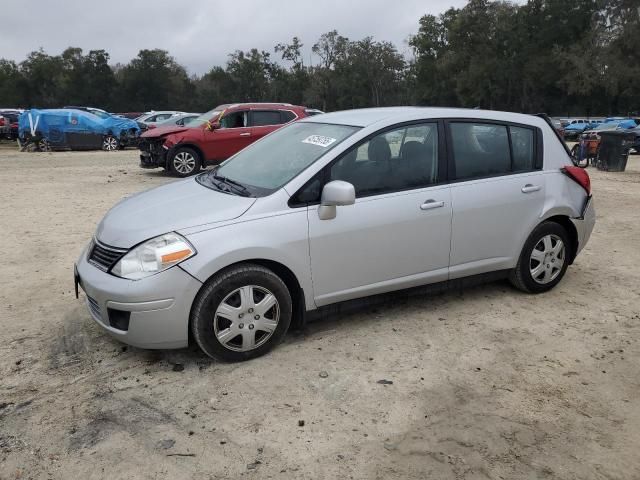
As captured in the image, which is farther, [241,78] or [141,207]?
[241,78]

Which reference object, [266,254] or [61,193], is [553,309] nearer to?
[266,254]

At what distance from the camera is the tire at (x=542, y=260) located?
4.89 meters

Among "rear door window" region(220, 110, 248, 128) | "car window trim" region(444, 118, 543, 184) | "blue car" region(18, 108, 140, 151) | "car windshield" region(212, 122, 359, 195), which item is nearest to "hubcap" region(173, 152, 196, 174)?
"rear door window" region(220, 110, 248, 128)

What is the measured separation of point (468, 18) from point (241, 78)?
32.3 metres

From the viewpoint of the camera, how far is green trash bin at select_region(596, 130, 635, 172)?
1569 cm

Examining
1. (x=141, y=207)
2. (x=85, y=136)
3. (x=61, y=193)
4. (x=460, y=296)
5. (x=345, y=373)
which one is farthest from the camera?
(x=85, y=136)

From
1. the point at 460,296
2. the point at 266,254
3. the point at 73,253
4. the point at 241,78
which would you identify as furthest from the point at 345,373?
the point at 241,78

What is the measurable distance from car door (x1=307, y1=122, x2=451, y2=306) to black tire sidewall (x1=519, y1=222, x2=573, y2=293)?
875mm

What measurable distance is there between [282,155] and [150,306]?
1.62 metres

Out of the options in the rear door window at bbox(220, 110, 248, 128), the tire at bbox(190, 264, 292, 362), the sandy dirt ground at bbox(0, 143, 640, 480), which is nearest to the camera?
the sandy dirt ground at bbox(0, 143, 640, 480)

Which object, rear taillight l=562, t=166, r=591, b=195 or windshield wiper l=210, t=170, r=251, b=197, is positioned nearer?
windshield wiper l=210, t=170, r=251, b=197

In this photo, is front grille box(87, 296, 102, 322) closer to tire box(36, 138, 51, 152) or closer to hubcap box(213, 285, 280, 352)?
hubcap box(213, 285, 280, 352)

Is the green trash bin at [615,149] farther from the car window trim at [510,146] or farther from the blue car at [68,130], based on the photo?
the blue car at [68,130]

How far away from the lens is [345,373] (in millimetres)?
3689
